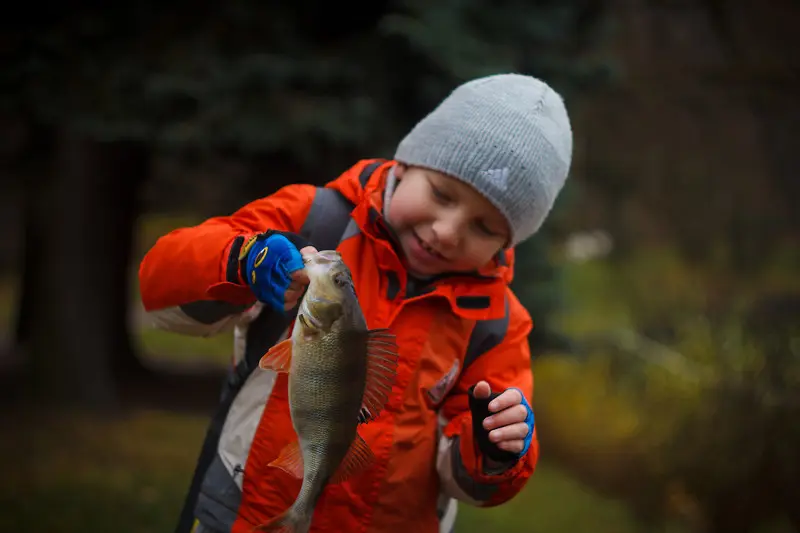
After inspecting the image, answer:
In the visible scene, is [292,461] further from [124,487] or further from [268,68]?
[124,487]

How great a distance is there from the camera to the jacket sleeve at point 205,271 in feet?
7.07

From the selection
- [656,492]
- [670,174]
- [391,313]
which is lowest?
[670,174]

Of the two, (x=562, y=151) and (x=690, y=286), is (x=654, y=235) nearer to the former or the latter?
(x=690, y=286)

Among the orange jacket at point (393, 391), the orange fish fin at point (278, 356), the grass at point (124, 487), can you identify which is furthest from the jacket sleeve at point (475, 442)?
the grass at point (124, 487)

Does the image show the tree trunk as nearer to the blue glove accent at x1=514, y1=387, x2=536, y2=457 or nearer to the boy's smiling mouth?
the boy's smiling mouth

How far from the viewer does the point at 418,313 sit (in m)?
2.40

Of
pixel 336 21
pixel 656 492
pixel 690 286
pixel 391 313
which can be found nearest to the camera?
pixel 391 313

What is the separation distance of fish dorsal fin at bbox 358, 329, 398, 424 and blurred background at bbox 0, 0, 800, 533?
3.84 meters

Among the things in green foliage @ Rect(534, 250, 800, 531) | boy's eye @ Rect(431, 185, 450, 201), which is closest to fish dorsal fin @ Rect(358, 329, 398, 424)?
boy's eye @ Rect(431, 185, 450, 201)

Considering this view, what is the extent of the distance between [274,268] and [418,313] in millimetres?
568

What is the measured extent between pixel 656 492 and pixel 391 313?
179 inches

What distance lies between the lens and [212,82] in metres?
5.85

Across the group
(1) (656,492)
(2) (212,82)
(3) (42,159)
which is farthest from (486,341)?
(3) (42,159)

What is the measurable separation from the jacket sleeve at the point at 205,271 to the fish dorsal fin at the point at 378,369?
360 mm
